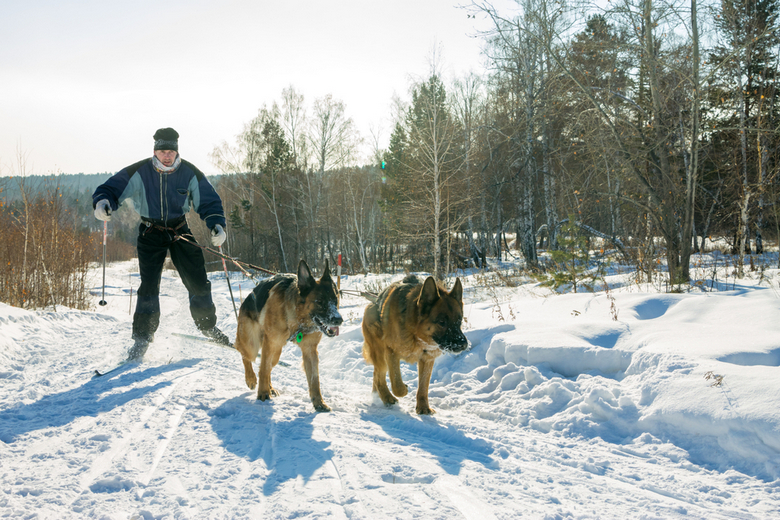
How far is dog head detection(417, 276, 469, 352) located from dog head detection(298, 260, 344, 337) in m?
0.76

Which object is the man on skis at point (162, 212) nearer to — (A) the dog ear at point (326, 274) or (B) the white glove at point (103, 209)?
(B) the white glove at point (103, 209)

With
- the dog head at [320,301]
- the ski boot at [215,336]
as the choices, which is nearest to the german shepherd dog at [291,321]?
the dog head at [320,301]

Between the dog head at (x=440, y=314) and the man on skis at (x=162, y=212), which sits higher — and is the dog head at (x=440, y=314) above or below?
below

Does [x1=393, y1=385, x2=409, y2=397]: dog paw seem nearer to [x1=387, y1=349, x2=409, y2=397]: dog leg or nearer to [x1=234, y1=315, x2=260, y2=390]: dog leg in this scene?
[x1=387, y1=349, x2=409, y2=397]: dog leg

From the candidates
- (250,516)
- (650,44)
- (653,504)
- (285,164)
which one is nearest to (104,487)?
(250,516)

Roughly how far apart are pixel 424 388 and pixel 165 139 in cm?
397

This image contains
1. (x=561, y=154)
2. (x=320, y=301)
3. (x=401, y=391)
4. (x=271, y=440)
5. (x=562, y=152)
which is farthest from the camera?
(x=562, y=152)

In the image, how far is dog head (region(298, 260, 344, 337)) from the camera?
365 cm

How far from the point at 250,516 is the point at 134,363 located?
3658 millimetres

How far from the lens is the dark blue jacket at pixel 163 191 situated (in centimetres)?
478

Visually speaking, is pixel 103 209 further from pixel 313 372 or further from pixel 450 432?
pixel 450 432

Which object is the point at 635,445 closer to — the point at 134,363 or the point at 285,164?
the point at 134,363

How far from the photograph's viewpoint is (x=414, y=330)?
155 inches

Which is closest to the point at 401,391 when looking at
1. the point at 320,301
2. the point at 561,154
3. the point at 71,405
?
the point at 320,301
